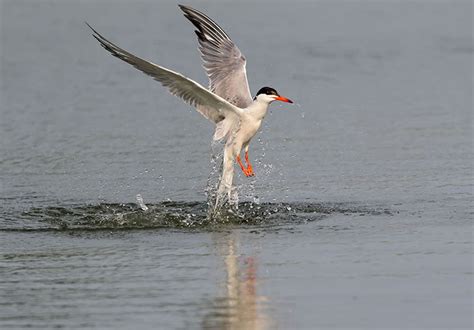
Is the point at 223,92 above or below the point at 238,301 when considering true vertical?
above

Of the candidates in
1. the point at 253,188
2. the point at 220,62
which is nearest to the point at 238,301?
the point at 253,188

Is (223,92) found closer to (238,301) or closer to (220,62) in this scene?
(220,62)

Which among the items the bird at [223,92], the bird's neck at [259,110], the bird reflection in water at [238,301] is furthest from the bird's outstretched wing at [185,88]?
the bird reflection in water at [238,301]

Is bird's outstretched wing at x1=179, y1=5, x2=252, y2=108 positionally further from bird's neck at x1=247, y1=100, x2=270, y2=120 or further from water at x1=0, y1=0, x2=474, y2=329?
water at x1=0, y1=0, x2=474, y2=329

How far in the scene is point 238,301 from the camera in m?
7.23

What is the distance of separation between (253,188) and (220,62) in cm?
139

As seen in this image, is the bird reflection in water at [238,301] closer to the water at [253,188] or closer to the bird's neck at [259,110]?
the water at [253,188]

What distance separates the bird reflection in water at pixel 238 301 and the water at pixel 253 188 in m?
0.02

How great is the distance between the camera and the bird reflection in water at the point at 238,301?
675 cm

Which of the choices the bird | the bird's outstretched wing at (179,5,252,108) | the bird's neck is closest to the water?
the bird

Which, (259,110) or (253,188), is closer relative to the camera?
(259,110)

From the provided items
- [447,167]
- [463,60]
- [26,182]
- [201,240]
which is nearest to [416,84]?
[463,60]

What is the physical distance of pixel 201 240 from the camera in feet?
30.6

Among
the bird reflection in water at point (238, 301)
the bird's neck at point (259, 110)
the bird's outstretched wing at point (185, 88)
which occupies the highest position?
the bird's outstretched wing at point (185, 88)
